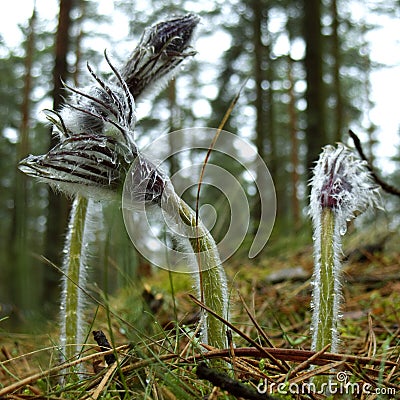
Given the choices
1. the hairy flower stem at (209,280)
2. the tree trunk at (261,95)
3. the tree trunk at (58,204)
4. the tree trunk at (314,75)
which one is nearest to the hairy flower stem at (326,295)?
the hairy flower stem at (209,280)

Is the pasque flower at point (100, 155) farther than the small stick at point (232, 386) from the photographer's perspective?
Yes

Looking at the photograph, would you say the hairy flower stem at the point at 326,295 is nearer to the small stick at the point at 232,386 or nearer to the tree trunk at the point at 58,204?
the small stick at the point at 232,386

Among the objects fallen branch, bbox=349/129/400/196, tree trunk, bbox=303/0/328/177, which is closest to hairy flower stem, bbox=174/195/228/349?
fallen branch, bbox=349/129/400/196

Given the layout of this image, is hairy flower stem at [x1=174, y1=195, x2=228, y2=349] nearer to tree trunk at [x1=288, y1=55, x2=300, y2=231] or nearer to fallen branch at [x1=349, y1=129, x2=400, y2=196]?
fallen branch at [x1=349, y1=129, x2=400, y2=196]

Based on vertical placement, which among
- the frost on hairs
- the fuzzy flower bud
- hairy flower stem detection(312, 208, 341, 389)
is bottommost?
hairy flower stem detection(312, 208, 341, 389)

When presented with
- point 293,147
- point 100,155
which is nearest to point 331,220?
point 100,155

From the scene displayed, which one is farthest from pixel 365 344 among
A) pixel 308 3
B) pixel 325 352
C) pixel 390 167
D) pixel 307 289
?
pixel 390 167
